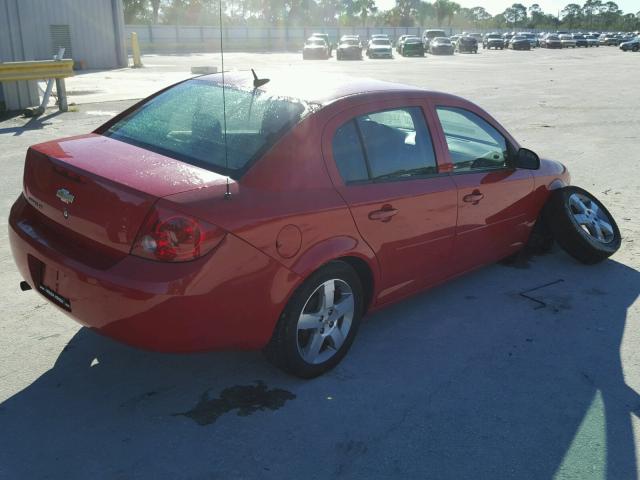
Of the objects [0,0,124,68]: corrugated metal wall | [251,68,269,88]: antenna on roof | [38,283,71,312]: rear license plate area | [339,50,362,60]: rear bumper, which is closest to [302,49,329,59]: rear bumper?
[339,50,362,60]: rear bumper

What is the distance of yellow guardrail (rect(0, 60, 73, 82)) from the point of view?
12633 mm

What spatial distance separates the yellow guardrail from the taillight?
11.4 meters

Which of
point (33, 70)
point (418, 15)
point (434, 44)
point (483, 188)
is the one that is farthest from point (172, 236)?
point (418, 15)

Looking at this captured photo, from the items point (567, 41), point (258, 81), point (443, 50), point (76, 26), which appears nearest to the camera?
point (258, 81)

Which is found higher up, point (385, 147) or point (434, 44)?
point (385, 147)

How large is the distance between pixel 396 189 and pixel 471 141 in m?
1.30

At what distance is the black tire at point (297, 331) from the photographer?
3373mm

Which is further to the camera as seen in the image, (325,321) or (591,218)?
(591,218)

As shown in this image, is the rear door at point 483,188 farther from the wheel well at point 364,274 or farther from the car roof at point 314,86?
the wheel well at point 364,274

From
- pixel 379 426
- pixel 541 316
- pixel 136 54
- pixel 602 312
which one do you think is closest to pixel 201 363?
pixel 379 426

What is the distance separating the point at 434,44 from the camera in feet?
183

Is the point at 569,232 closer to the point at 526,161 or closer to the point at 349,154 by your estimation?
the point at 526,161

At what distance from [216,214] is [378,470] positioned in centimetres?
139

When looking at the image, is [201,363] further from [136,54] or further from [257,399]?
[136,54]
